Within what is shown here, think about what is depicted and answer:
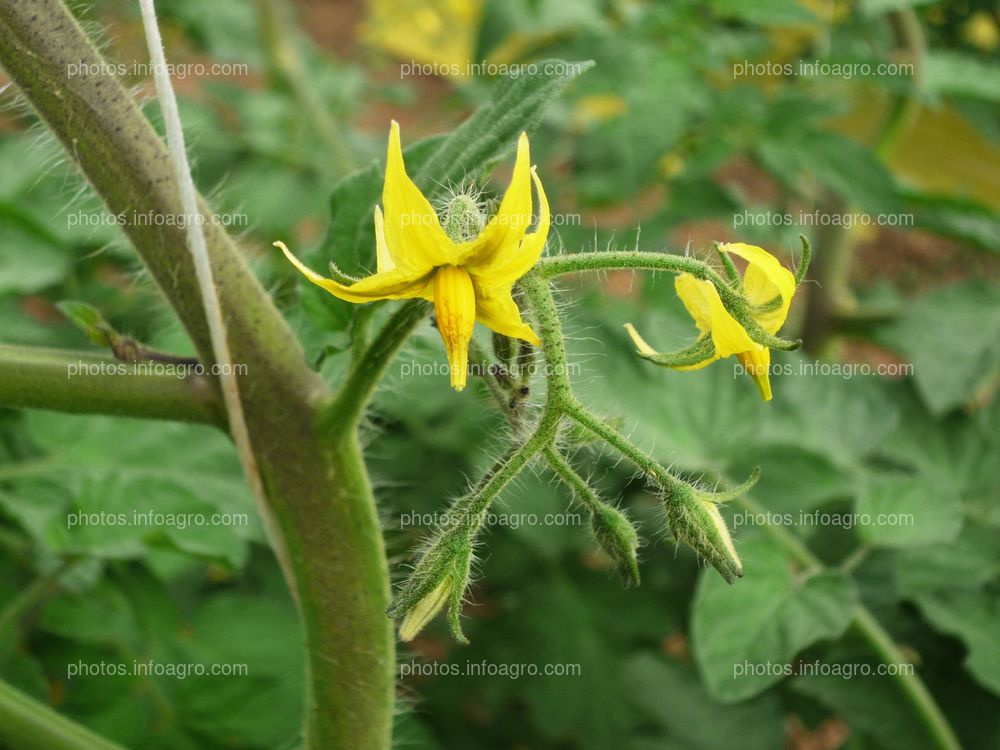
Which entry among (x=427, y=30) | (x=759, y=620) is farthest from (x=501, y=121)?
(x=427, y=30)

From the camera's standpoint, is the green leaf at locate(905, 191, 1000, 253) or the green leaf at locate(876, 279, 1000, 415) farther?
the green leaf at locate(905, 191, 1000, 253)

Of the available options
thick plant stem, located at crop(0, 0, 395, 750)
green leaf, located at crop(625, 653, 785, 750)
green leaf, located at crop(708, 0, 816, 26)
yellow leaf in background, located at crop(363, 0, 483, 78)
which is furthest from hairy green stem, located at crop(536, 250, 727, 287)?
yellow leaf in background, located at crop(363, 0, 483, 78)

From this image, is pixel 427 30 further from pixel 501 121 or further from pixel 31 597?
pixel 501 121

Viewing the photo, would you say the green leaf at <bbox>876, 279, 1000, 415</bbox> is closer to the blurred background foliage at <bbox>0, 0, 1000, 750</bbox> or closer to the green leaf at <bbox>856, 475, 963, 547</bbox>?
the blurred background foliage at <bbox>0, 0, 1000, 750</bbox>

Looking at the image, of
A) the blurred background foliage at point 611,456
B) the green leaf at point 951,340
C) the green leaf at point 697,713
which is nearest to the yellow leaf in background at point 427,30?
the blurred background foliage at point 611,456

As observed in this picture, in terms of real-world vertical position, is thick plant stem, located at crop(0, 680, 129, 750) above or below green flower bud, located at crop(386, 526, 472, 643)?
below

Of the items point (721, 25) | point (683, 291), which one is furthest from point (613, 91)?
→ point (683, 291)

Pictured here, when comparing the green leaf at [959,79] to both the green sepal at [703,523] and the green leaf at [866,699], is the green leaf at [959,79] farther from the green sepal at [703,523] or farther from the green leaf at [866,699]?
the green sepal at [703,523]
